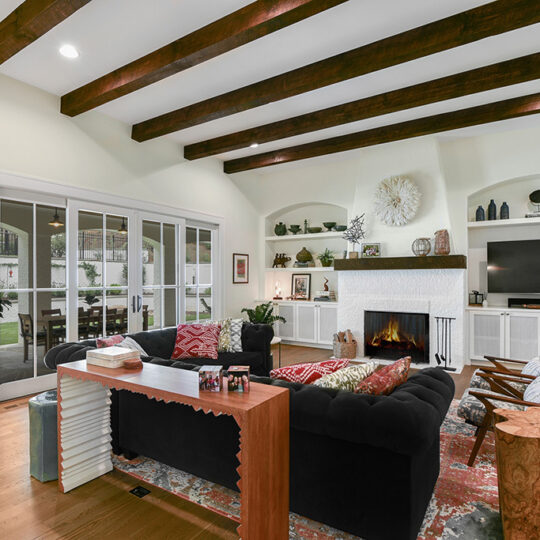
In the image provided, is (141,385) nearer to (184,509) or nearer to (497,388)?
(184,509)

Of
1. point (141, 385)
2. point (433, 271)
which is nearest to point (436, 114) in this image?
point (433, 271)

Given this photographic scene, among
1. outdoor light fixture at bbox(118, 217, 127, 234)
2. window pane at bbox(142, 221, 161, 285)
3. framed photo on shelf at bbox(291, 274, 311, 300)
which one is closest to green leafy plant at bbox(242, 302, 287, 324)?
framed photo on shelf at bbox(291, 274, 311, 300)

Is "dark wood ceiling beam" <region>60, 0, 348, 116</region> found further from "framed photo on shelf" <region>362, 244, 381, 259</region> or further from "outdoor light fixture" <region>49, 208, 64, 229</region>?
"framed photo on shelf" <region>362, 244, 381, 259</region>

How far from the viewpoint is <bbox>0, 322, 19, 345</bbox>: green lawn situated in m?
3.76

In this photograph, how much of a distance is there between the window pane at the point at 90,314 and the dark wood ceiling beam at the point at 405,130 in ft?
10.2

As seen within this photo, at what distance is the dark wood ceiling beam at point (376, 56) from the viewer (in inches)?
105

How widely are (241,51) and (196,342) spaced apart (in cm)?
283

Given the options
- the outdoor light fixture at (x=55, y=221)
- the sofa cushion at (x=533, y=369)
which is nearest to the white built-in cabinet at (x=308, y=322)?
the sofa cushion at (x=533, y=369)

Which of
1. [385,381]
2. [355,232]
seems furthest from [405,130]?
[385,381]

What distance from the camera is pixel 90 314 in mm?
4461

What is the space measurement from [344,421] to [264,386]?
39 cm

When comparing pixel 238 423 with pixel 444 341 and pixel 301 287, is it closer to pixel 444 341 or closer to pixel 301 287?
pixel 444 341

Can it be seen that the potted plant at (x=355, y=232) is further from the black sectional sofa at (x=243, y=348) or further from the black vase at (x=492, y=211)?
the black sectional sofa at (x=243, y=348)

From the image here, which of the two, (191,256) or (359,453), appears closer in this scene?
(359,453)
